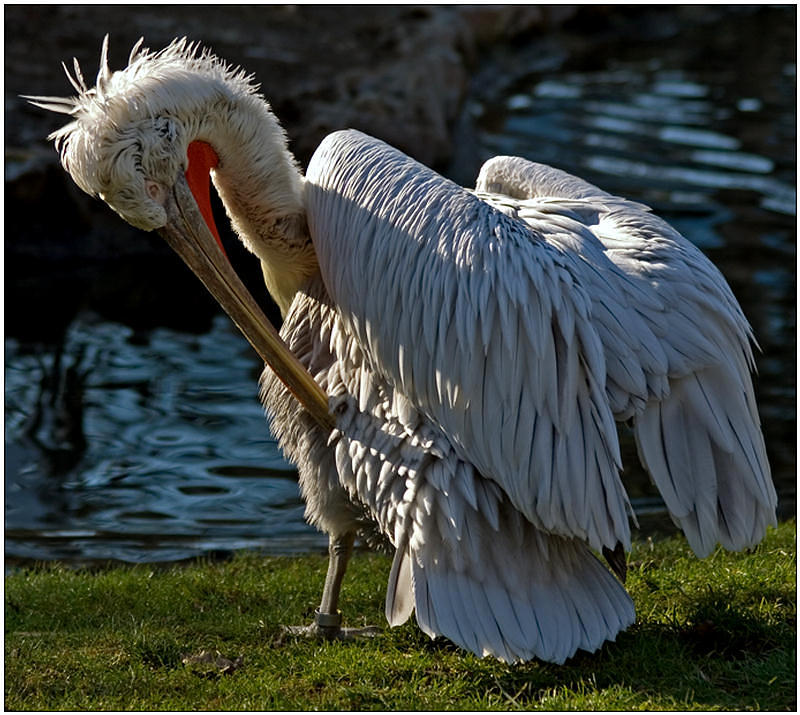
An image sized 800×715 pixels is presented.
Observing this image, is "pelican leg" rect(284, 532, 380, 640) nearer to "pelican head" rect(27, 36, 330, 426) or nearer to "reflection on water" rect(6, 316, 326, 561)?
"pelican head" rect(27, 36, 330, 426)

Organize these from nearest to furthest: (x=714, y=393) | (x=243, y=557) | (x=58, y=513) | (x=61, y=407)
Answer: (x=714, y=393) → (x=243, y=557) → (x=58, y=513) → (x=61, y=407)

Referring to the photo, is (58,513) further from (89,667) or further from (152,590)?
(89,667)

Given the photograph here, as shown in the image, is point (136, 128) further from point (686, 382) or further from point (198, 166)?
point (686, 382)

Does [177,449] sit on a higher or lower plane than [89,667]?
lower

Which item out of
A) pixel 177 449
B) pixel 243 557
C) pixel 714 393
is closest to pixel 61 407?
pixel 177 449

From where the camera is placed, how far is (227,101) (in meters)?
4.62

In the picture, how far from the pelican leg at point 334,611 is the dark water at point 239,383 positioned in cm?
181

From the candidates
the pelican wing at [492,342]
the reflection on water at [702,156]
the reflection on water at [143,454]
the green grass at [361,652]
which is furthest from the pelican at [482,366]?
the reflection on water at [702,156]

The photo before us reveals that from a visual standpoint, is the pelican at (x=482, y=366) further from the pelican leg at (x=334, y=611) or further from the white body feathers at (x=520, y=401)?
the pelican leg at (x=334, y=611)

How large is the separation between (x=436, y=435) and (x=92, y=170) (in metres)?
1.50

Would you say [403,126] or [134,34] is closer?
[403,126]

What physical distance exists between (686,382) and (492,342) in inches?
26.4

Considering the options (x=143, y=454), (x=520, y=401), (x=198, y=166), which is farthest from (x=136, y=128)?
(x=143, y=454)

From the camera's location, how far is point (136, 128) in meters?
4.33
